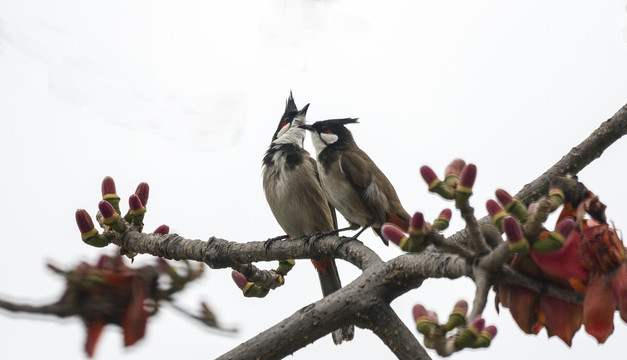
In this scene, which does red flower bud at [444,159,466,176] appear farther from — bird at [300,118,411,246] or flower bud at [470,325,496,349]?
bird at [300,118,411,246]

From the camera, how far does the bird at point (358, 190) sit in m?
4.43

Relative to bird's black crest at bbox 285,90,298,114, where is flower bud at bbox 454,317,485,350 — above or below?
below

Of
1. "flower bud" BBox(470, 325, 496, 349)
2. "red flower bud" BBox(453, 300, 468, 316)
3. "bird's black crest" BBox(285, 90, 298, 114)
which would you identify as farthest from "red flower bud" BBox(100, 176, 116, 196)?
"bird's black crest" BBox(285, 90, 298, 114)

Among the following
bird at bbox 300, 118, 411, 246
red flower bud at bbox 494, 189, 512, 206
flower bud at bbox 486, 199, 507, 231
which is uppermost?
bird at bbox 300, 118, 411, 246

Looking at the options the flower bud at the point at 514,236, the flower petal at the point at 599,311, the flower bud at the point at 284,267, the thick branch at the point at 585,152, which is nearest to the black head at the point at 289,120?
the flower bud at the point at 284,267

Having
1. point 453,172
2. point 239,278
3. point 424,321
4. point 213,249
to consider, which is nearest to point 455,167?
point 453,172

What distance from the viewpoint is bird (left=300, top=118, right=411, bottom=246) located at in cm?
443

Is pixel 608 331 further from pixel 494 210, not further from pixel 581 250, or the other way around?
pixel 494 210

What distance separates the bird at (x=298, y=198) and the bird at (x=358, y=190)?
1.52ft

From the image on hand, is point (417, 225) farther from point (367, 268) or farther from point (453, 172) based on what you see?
point (367, 268)

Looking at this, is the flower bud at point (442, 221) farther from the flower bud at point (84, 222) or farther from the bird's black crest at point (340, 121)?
the bird's black crest at point (340, 121)

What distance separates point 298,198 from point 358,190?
86 centimetres

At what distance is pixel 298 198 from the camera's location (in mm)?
5242

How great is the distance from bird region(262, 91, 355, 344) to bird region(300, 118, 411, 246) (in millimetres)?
465
